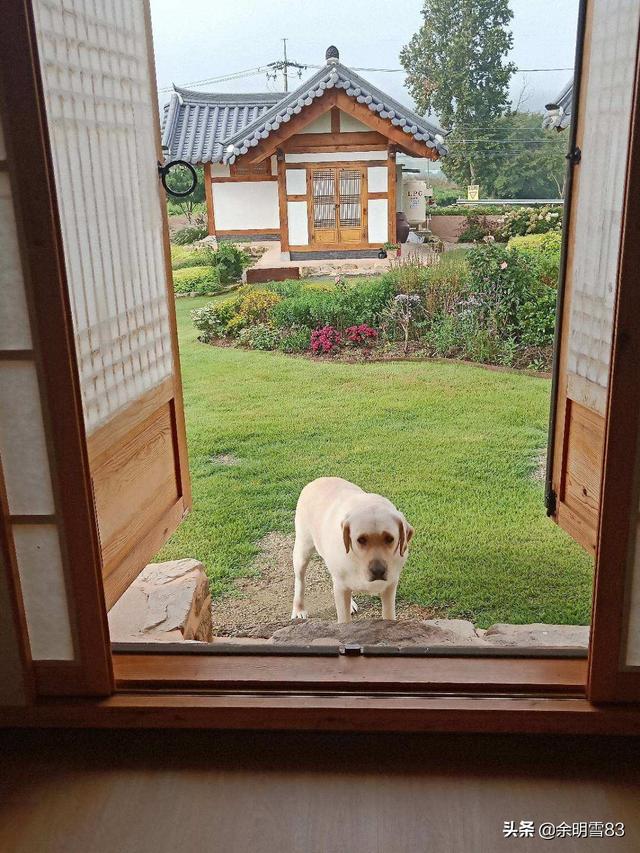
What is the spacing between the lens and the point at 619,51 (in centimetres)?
203

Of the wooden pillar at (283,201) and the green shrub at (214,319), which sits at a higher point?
the wooden pillar at (283,201)

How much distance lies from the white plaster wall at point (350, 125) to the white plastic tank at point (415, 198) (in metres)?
1.08

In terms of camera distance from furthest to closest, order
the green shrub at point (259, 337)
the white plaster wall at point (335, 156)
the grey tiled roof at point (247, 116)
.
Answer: the white plaster wall at point (335, 156), the grey tiled roof at point (247, 116), the green shrub at point (259, 337)

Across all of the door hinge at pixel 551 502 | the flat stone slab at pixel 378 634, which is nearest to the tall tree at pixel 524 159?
the door hinge at pixel 551 502

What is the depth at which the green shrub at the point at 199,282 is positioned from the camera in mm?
8953

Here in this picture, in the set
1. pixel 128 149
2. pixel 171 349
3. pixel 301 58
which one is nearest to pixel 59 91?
pixel 128 149

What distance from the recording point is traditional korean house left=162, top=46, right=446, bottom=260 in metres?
8.34

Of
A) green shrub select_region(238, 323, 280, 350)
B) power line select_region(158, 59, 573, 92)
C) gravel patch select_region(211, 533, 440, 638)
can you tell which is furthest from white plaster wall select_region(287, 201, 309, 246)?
gravel patch select_region(211, 533, 440, 638)

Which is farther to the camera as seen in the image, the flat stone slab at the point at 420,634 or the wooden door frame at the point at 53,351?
the flat stone slab at the point at 420,634

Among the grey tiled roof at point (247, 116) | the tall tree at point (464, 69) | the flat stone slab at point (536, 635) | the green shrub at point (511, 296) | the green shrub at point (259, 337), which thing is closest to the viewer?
the flat stone slab at point (536, 635)

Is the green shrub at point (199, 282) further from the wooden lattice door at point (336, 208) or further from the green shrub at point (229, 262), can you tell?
the wooden lattice door at point (336, 208)

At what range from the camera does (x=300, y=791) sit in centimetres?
137

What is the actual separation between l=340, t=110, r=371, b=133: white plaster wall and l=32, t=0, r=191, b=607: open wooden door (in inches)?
267

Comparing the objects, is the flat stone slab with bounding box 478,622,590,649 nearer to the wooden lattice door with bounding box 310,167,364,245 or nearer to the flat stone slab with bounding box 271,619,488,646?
the flat stone slab with bounding box 271,619,488,646
